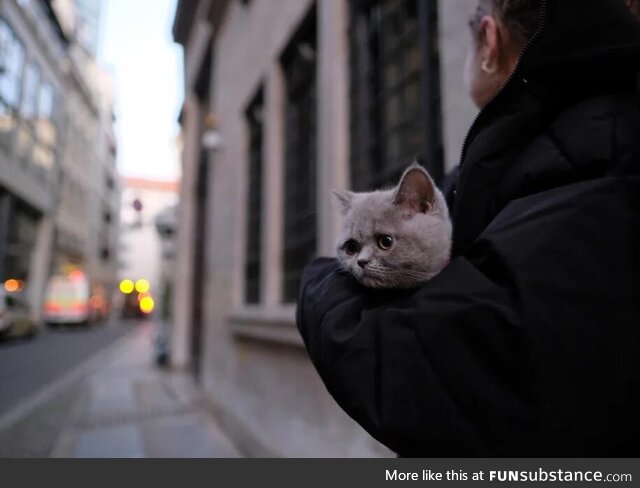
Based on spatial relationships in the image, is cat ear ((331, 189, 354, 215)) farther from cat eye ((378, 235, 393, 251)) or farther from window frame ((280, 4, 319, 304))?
window frame ((280, 4, 319, 304))

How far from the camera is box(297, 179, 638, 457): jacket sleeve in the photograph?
0.71m

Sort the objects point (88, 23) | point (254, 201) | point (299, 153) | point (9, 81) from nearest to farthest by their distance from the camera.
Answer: point (9, 81) → point (88, 23) → point (299, 153) → point (254, 201)

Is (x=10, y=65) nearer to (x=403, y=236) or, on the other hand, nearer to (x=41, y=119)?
(x=41, y=119)

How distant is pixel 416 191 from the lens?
3.46ft

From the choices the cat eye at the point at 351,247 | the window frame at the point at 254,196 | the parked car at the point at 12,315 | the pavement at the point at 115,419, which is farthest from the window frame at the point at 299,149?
the cat eye at the point at 351,247

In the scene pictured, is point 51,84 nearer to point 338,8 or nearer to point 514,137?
point 338,8

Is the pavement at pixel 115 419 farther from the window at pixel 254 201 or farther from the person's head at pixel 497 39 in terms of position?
the person's head at pixel 497 39

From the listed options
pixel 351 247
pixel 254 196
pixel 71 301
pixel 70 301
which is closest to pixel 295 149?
pixel 254 196

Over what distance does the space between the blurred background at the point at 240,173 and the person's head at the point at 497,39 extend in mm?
676

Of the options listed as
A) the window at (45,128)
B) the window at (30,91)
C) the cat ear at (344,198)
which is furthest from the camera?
the window at (45,128)

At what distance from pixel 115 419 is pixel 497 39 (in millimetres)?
4844

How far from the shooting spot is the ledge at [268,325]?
3.89m

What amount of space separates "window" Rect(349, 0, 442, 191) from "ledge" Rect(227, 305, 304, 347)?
1376 millimetres
